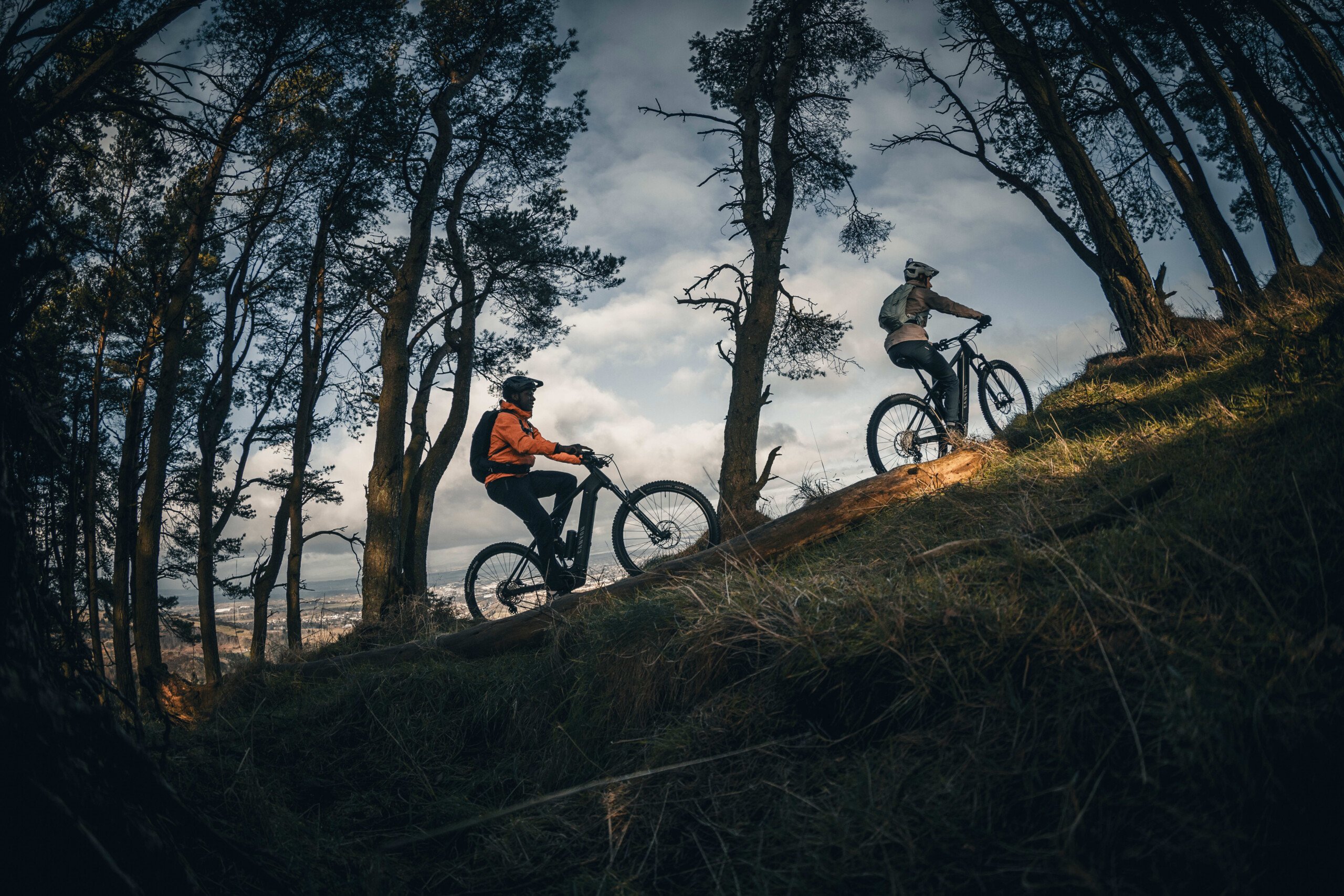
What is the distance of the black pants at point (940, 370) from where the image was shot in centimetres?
689

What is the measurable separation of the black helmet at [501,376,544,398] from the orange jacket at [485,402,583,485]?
0.13m

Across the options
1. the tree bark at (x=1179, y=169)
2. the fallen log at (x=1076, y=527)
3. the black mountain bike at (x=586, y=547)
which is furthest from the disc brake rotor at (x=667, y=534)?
the tree bark at (x=1179, y=169)

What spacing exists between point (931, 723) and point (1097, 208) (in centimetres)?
834

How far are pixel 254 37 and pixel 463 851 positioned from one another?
10.6 metres

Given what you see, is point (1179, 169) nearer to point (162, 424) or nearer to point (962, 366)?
point (962, 366)

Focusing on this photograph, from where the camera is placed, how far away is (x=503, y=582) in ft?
23.2

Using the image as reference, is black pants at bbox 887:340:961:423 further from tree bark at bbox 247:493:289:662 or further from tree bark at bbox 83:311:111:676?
tree bark at bbox 247:493:289:662

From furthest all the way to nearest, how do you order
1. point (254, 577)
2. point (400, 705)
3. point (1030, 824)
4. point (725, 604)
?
point (254, 577) < point (400, 705) < point (725, 604) < point (1030, 824)

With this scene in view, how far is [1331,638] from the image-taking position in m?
1.59

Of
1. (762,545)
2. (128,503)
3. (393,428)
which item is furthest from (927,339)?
(128,503)

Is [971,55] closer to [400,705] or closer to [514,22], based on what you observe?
[514,22]

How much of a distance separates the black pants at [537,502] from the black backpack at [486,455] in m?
0.10

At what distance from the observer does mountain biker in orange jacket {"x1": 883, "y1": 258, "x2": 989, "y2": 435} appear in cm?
690

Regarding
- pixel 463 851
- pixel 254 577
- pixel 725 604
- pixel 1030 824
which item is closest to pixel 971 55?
pixel 725 604
